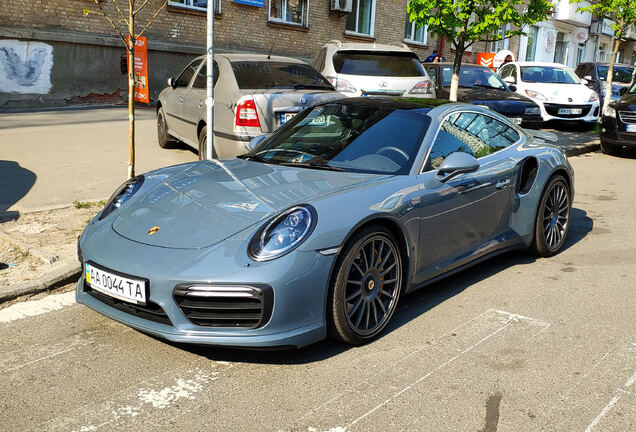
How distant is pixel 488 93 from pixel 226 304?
12221 mm

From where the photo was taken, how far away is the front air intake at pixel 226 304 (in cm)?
334

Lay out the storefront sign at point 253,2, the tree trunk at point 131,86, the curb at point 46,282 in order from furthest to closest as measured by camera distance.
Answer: the storefront sign at point 253,2
the tree trunk at point 131,86
the curb at point 46,282

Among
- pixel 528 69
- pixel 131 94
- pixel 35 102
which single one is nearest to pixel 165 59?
pixel 35 102

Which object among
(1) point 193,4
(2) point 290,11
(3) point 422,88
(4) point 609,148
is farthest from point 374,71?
(2) point 290,11

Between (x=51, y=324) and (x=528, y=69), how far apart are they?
1537cm

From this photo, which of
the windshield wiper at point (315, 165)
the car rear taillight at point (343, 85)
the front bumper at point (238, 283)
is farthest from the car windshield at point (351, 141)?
the car rear taillight at point (343, 85)

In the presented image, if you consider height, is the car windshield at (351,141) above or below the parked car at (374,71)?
below

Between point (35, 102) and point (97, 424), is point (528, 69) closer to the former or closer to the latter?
point (35, 102)

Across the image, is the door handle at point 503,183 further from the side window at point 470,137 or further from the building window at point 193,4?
the building window at point 193,4

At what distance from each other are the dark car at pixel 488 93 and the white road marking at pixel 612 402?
10637mm

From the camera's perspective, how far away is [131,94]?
6.96m

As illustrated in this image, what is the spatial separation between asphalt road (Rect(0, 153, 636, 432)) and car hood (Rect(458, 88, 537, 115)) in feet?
31.5

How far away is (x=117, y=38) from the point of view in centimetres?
1580

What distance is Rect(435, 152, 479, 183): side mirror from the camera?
436 cm
